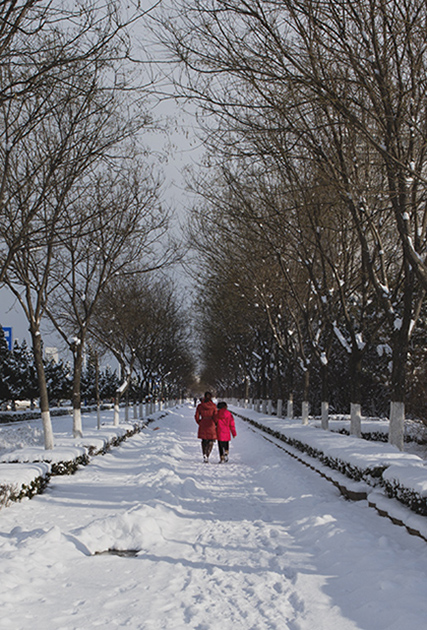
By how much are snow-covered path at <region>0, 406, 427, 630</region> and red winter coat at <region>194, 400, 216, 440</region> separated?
5.14 meters

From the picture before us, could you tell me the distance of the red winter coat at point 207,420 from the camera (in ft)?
52.0

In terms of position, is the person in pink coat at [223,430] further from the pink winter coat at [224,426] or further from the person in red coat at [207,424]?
the person in red coat at [207,424]

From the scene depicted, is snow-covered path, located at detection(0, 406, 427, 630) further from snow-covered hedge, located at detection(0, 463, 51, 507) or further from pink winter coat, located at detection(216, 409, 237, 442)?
pink winter coat, located at detection(216, 409, 237, 442)

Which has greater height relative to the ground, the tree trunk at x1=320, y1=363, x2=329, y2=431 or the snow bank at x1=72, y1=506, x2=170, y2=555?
the tree trunk at x1=320, y1=363, x2=329, y2=431

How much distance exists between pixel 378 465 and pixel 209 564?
424 centimetres

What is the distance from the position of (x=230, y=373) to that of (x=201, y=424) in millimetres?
64153

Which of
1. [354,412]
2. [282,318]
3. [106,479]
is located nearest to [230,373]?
[282,318]

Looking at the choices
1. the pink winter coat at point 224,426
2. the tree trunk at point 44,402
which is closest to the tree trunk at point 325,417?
the pink winter coat at point 224,426

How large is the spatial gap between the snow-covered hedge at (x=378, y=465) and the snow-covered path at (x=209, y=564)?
436 mm

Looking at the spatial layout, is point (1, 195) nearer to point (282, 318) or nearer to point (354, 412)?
point (354, 412)

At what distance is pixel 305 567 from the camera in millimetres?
6012

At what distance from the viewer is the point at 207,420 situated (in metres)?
16.0

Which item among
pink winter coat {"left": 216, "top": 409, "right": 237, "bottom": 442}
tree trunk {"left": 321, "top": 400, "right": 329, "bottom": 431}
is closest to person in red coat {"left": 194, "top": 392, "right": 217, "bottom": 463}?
pink winter coat {"left": 216, "top": 409, "right": 237, "bottom": 442}

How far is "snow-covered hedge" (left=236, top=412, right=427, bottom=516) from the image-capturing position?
7453 millimetres
